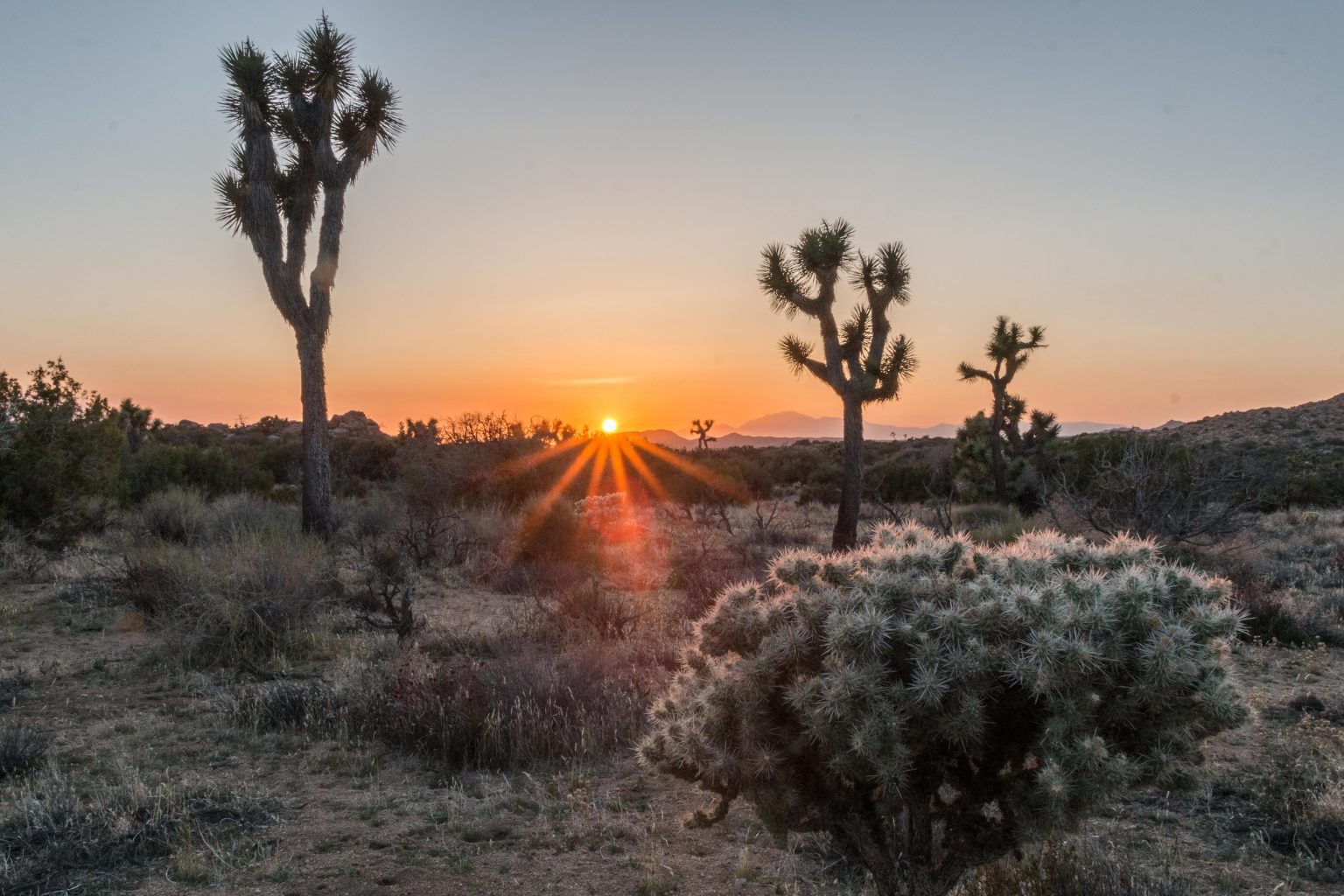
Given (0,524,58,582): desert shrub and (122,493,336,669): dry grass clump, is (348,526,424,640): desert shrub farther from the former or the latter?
(0,524,58,582): desert shrub

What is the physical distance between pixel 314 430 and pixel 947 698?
13776 millimetres

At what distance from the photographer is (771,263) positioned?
16.7m

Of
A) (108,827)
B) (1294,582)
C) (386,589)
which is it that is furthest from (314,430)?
(1294,582)

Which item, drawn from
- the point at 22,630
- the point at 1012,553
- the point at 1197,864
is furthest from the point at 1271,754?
the point at 22,630

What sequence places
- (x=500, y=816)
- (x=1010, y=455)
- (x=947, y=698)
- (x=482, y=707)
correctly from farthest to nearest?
(x=1010, y=455) → (x=482, y=707) → (x=500, y=816) → (x=947, y=698)

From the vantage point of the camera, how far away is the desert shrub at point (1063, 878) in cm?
382

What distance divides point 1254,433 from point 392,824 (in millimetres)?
47957

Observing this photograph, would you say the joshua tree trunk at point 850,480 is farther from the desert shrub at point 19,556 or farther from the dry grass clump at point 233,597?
the desert shrub at point 19,556

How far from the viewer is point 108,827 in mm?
4797

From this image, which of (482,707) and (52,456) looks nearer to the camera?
(482,707)

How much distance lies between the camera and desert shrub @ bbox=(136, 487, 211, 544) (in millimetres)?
15037

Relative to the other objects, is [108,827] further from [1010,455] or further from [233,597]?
[1010,455]

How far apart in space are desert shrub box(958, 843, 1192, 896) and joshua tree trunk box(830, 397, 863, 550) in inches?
433

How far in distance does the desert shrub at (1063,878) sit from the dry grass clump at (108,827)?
3671 millimetres
